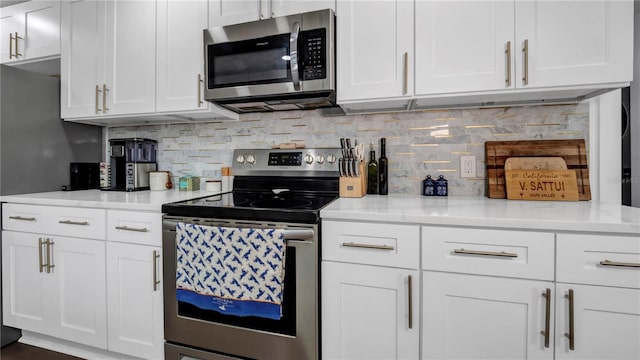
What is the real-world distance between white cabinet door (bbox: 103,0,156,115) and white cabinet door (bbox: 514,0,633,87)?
2.08 m

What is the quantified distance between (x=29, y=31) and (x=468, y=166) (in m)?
3.14

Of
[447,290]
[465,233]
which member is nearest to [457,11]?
[465,233]

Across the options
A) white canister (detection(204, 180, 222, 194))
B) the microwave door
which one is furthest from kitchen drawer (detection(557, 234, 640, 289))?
white canister (detection(204, 180, 222, 194))

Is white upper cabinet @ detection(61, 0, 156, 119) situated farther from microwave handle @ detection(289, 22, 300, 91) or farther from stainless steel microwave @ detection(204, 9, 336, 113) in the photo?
microwave handle @ detection(289, 22, 300, 91)

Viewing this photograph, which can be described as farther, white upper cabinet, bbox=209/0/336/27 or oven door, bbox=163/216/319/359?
white upper cabinet, bbox=209/0/336/27

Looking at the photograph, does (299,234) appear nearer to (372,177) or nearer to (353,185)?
(353,185)

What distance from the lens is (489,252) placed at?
4.03 ft

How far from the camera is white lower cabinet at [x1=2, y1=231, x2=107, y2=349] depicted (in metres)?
1.80

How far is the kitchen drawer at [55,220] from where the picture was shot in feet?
5.87

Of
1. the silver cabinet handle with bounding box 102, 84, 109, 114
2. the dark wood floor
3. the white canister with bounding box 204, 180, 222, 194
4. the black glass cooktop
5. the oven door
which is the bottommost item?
the dark wood floor

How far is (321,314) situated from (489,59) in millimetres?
1412

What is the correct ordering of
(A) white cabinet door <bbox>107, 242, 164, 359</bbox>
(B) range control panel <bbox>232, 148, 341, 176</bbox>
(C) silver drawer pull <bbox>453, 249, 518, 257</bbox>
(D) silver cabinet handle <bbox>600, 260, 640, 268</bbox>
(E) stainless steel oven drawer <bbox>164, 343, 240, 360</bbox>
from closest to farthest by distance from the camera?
1. (D) silver cabinet handle <bbox>600, 260, 640, 268</bbox>
2. (C) silver drawer pull <bbox>453, 249, 518, 257</bbox>
3. (E) stainless steel oven drawer <bbox>164, 343, 240, 360</bbox>
4. (A) white cabinet door <bbox>107, 242, 164, 359</bbox>
5. (B) range control panel <bbox>232, 148, 341, 176</bbox>

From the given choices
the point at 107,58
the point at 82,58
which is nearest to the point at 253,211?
the point at 107,58

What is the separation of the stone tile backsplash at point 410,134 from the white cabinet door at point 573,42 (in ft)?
1.19
